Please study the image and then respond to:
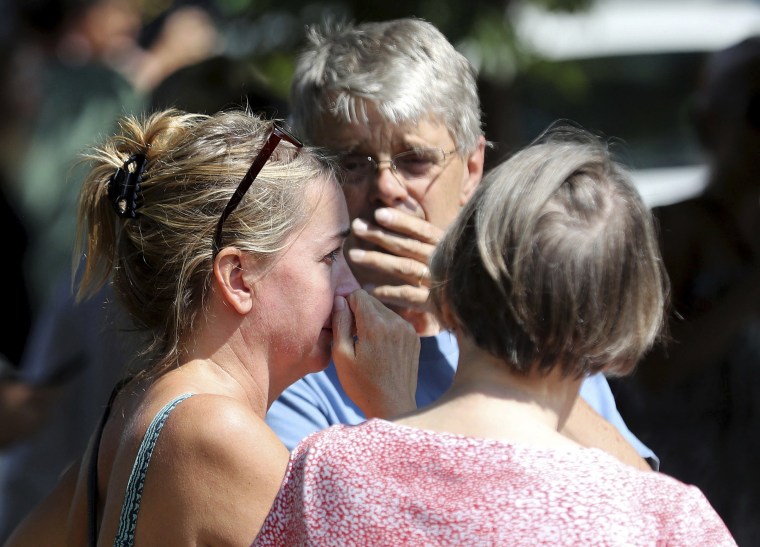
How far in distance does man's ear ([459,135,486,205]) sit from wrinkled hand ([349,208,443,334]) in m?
0.31

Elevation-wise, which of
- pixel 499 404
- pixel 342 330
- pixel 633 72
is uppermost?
pixel 499 404

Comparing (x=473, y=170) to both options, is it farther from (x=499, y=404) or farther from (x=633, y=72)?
(x=633, y=72)

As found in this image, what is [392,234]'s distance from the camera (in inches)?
102

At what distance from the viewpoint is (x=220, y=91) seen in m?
3.63

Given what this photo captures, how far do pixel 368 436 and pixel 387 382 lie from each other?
20.2 inches

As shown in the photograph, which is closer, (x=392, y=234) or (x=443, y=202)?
(x=392, y=234)

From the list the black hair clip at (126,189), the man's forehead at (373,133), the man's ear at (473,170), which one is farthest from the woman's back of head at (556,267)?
the man's ear at (473,170)

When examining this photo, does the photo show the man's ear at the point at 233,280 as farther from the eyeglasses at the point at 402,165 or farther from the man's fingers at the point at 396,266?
the eyeglasses at the point at 402,165

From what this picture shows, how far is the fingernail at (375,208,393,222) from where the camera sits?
2.57 meters

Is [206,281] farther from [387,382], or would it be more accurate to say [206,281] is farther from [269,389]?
[387,382]

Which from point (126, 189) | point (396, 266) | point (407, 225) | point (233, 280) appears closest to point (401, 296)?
point (396, 266)

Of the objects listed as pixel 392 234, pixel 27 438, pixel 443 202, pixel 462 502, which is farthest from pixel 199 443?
pixel 27 438

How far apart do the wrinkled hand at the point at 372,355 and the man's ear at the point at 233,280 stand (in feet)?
0.59

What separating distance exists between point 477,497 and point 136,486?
636mm
